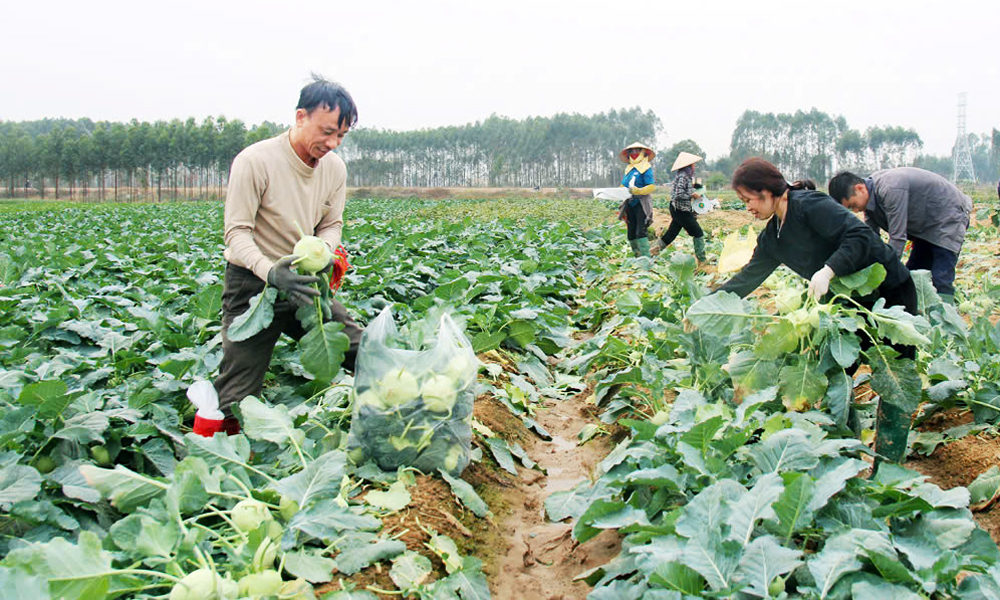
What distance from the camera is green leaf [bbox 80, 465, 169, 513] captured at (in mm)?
2002

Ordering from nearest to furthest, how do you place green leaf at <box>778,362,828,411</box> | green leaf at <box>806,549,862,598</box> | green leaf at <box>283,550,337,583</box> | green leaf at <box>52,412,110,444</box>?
green leaf at <box>806,549,862,598</box> < green leaf at <box>283,550,337,583</box> < green leaf at <box>52,412,110,444</box> < green leaf at <box>778,362,828,411</box>

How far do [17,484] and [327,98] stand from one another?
1707 mm

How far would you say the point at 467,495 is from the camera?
2.68m

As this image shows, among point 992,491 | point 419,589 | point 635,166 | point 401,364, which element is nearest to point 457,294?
point 401,364

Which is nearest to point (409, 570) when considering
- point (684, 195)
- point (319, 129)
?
point (319, 129)

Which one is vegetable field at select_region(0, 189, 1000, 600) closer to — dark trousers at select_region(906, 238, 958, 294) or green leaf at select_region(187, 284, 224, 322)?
green leaf at select_region(187, 284, 224, 322)

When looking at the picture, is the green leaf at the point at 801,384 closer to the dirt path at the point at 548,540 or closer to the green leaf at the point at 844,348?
the green leaf at the point at 844,348

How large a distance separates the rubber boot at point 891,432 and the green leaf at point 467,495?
163 centimetres

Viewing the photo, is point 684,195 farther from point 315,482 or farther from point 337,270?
point 315,482

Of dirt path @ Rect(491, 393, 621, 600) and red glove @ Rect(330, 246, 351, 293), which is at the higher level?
red glove @ Rect(330, 246, 351, 293)

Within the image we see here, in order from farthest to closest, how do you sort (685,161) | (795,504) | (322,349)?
(685,161), (322,349), (795,504)

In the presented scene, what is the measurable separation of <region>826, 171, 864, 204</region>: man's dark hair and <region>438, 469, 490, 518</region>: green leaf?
3106 mm

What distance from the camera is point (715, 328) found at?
9.32ft

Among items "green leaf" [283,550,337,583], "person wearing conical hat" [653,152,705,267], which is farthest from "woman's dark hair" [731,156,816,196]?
"person wearing conical hat" [653,152,705,267]
